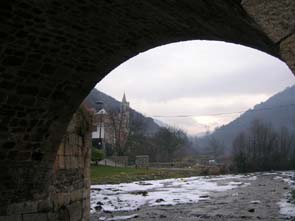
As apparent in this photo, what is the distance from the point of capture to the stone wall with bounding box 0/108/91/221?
694 cm

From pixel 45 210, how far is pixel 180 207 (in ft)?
26.2

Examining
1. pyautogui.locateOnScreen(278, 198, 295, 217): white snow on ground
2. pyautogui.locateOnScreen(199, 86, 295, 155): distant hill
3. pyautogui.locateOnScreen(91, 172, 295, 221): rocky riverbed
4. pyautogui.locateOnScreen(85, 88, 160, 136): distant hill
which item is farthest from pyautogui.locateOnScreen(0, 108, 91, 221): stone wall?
pyautogui.locateOnScreen(199, 86, 295, 155): distant hill

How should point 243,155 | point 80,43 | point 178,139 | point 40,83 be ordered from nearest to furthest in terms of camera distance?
point 80,43 < point 40,83 < point 243,155 < point 178,139

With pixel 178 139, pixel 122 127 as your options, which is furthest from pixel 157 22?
pixel 178 139

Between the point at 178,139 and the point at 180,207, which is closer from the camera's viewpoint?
the point at 180,207

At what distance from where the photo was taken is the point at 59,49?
6000 millimetres

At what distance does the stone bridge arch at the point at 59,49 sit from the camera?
4.87m

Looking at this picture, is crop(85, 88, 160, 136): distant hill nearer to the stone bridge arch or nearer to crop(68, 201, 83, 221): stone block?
crop(68, 201, 83, 221): stone block

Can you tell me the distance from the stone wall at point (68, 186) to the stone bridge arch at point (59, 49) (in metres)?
0.15

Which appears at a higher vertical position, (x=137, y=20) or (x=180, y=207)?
(x=137, y=20)

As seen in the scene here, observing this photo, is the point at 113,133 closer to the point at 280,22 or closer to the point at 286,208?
the point at 286,208

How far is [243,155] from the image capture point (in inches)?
1802

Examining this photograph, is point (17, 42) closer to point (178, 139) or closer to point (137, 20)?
point (137, 20)

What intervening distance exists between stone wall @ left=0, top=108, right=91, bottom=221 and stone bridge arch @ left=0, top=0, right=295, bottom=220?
145 mm
